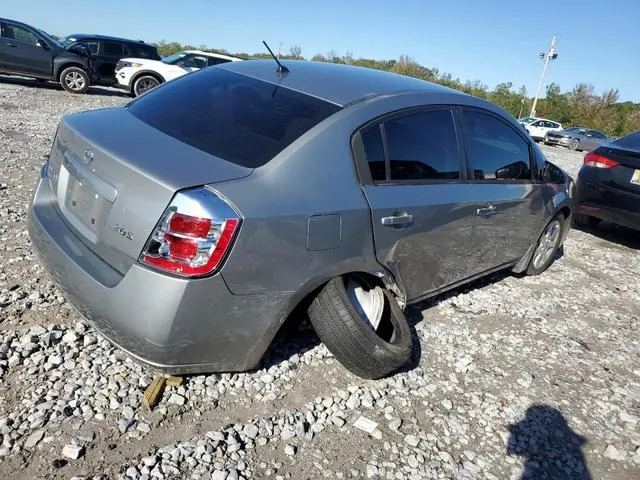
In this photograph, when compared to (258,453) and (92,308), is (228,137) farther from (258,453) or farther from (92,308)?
(258,453)

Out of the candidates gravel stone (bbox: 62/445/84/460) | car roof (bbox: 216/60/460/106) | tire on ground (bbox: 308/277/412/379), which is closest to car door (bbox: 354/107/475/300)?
car roof (bbox: 216/60/460/106)

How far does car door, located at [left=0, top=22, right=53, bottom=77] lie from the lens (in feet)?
41.5

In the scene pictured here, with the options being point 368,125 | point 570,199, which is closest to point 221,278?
point 368,125

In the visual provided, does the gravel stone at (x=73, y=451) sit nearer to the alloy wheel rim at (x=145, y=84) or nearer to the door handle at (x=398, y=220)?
the door handle at (x=398, y=220)

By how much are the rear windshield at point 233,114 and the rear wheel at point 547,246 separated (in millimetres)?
3060

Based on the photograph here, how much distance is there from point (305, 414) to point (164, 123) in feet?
5.60

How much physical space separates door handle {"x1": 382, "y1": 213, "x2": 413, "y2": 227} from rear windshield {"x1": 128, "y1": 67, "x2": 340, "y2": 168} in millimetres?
644

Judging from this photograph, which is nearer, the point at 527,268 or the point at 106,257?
the point at 106,257

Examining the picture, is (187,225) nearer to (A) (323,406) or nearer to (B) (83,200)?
(B) (83,200)

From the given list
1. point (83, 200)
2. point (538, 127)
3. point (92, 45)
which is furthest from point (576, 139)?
point (83, 200)

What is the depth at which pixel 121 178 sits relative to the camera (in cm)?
217

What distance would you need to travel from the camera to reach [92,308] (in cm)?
226

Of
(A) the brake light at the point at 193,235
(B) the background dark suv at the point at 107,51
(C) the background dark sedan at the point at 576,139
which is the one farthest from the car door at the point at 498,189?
(C) the background dark sedan at the point at 576,139

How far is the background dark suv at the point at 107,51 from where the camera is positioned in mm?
14766
